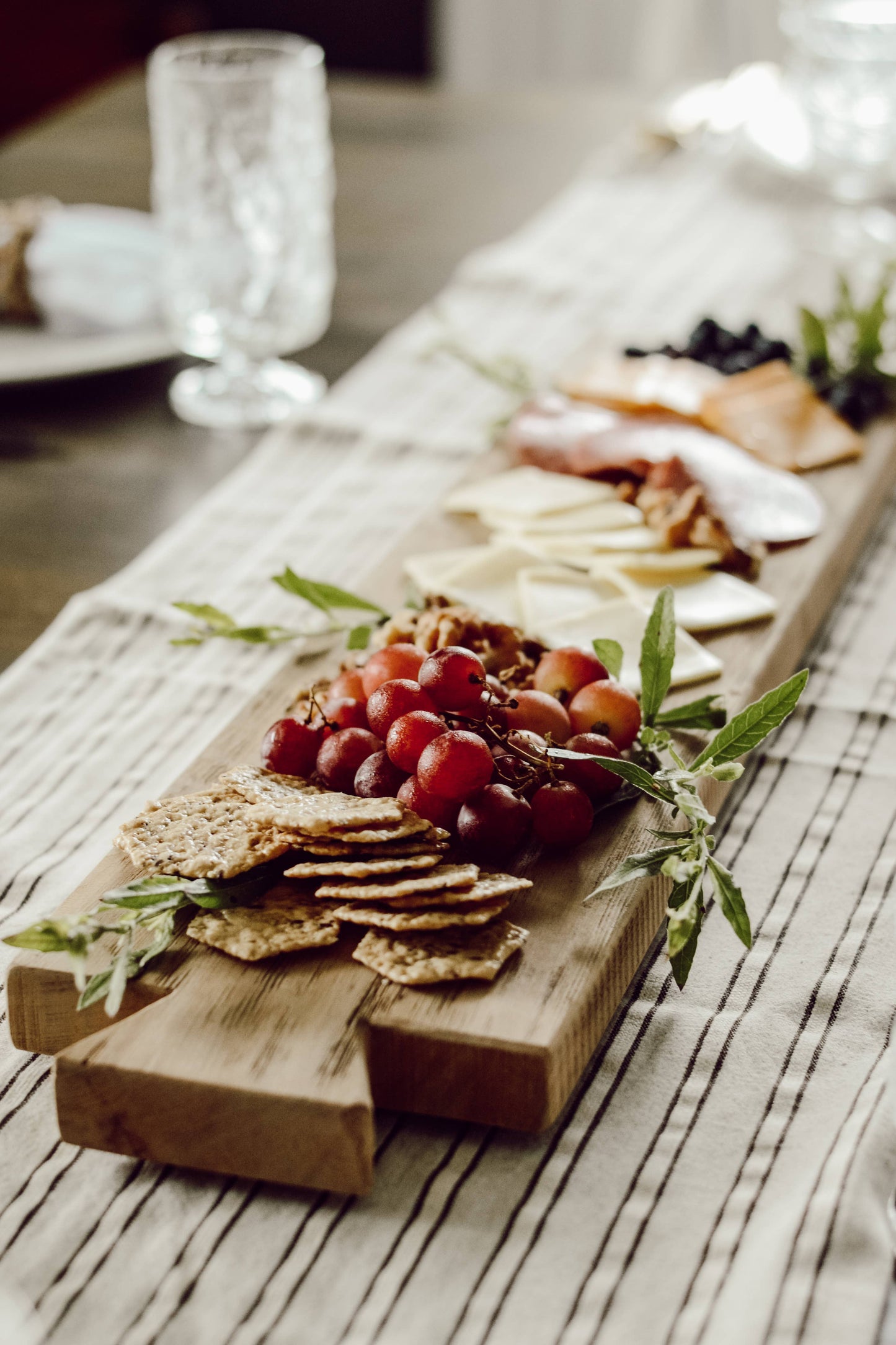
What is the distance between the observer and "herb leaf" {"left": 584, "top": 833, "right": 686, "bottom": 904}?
845 mm

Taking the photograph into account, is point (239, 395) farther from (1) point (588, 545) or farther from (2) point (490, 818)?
(2) point (490, 818)

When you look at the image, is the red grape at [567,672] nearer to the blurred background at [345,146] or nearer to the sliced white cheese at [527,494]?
the sliced white cheese at [527,494]

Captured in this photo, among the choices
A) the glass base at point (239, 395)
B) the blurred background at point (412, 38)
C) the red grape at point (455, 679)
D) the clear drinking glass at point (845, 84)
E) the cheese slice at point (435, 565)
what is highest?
the clear drinking glass at point (845, 84)

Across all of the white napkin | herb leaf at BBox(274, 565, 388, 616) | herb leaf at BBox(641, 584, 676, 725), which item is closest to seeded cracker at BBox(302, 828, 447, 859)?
herb leaf at BBox(641, 584, 676, 725)

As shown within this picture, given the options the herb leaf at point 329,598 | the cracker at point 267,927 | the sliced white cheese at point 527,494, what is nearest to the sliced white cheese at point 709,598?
the sliced white cheese at point 527,494

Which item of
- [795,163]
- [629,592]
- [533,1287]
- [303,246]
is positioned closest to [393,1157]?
[533,1287]

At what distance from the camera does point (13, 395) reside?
1771 mm

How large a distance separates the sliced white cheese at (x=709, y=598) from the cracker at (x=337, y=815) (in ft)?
1.35

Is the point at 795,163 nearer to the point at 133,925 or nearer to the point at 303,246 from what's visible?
the point at 303,246

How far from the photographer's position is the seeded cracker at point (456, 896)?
2.77ft

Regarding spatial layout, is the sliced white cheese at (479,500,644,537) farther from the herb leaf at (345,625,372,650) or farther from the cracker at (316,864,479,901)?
the cracker at (316,864,479,901)

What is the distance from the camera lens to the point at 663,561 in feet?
4.17

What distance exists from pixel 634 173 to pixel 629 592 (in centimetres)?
154

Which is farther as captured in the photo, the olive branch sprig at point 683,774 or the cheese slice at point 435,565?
the cheese slice at point 435,565
